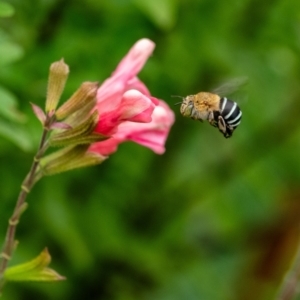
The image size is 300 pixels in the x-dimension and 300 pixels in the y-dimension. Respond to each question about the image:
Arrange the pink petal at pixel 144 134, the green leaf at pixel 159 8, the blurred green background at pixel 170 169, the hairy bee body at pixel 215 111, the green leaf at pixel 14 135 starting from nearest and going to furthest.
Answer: the pink petal at pixel 144 134, the hairy bee body at pixel 215 111, the green leaf at pixel 14 135, the green leaf at pixel 159 8, the blurred green background at pixel 170 169

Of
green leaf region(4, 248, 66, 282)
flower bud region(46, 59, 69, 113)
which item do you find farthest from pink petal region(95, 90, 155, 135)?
green leaf region(4, 248, 66, 282)

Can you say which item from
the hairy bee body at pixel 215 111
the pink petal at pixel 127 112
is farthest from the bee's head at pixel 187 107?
the pink petal at pixel 127 112

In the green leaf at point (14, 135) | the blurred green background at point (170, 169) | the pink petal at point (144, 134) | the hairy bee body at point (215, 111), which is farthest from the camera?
the blurred green background at point (170, 169)

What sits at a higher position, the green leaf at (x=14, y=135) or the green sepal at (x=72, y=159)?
the green leaf at (x=14, y=135)

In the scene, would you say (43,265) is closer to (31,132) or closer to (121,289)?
(31,132)

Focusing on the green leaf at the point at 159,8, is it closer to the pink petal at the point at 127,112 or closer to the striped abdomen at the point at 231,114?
the striped abdomen at the point at 231,114
